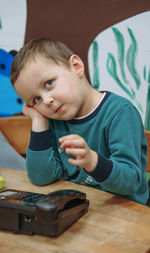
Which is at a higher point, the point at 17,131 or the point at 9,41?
the point at 9,41

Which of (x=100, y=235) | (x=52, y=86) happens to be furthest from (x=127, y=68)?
(x=100, y=235)

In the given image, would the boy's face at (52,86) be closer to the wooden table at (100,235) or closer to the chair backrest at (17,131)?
the wooden table at (100,235)

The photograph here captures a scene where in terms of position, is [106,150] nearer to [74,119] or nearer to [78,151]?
[74,119]

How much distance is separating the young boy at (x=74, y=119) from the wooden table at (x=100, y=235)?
3.5 inches

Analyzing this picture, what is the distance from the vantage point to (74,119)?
1011 millimetres

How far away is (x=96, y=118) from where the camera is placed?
959 mm

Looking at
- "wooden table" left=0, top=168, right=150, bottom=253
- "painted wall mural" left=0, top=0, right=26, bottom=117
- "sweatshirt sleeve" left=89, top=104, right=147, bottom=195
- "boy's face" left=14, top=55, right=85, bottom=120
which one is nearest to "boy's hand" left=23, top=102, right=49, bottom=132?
"boy's face" left=14, top=55, right=85, bottom=120

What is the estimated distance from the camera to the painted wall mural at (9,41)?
1800mm

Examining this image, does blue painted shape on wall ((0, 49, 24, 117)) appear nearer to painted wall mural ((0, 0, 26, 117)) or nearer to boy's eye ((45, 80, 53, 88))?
painted wall mural ((0, 0, 26, 117))

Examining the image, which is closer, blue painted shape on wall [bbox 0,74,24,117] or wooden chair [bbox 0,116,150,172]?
wooden chair [bbox 0,116,150,172]

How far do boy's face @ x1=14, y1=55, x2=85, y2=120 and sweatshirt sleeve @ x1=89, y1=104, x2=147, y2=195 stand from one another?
5.5 inches

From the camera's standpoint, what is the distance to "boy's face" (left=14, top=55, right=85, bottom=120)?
0.87 m

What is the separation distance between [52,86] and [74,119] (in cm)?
18

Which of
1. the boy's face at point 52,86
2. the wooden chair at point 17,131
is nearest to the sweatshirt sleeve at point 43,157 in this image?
the boy's face at point 52,86
